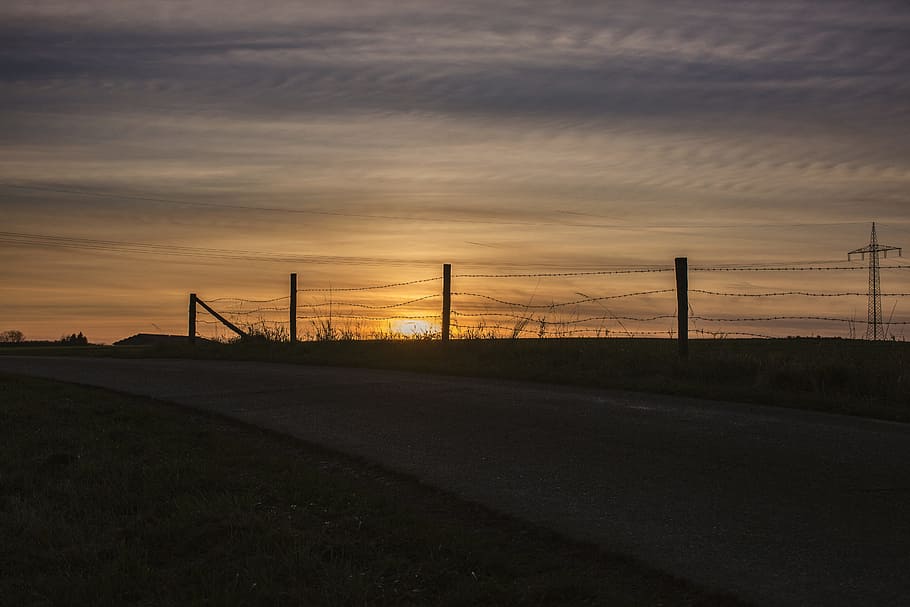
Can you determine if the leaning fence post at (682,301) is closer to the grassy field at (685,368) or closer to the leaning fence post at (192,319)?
the grassy field at (685,368)

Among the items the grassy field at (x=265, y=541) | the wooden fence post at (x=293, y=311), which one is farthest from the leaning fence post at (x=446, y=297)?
the grassy field at (x=265, y=541)

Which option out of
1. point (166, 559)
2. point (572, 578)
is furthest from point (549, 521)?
point (166, 559)

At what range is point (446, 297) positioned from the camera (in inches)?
902

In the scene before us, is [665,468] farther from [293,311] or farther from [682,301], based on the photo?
[293,311]

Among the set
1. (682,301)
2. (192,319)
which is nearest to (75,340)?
(192,319)

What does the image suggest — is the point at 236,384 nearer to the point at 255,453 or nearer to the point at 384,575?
the point at 255,453

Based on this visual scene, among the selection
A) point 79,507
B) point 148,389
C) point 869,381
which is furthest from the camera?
point 148,389

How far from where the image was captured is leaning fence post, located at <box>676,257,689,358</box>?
17.2 metres

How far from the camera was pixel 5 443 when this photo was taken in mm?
10523

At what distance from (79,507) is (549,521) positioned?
4015mm

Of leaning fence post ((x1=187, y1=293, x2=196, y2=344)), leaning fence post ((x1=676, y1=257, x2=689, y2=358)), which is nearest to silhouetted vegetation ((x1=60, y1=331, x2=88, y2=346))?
leaning fence post ((x1=187, y1=293, x2=196, y2=344))

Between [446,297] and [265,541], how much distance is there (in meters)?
16.6

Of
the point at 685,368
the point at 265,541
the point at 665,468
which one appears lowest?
the point at 265,541

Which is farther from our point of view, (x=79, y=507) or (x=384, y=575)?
(x=79, y=507)
